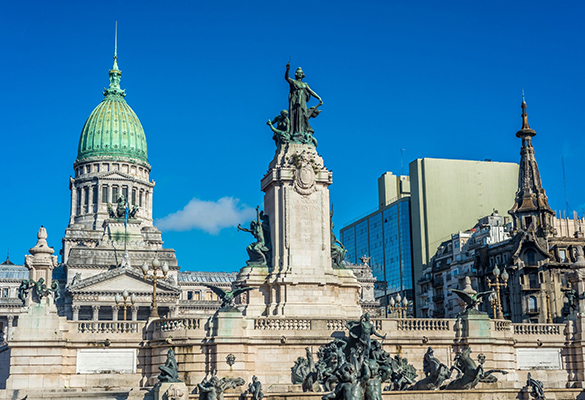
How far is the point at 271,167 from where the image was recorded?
44.9 m

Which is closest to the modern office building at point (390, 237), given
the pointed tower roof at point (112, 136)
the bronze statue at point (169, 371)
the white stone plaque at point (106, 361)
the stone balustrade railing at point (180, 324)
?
the pointed tower roof at point (112, 136)

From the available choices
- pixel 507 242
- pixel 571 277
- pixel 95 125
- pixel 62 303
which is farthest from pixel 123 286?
pixel 571 277

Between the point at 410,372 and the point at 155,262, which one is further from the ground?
the point at 155,262

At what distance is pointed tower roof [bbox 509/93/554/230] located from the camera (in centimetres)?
9812

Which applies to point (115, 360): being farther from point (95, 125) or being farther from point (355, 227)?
point (355, 227)

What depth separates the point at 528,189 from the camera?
329ft

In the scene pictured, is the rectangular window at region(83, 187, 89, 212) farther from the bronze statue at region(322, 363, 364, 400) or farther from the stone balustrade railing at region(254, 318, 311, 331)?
the bronze statue at region(322, 363, 364, 400)

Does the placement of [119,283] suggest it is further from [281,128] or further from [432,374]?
[432,374]

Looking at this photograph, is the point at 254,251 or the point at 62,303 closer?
the point at 254,251

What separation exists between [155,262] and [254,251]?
559 centimetres

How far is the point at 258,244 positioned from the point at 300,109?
8608 mm

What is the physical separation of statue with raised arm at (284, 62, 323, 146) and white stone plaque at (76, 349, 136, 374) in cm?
1595

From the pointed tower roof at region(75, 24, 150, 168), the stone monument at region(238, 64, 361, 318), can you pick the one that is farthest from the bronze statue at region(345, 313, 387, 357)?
the pointed tower roof at region(75, 24, 150, 168)

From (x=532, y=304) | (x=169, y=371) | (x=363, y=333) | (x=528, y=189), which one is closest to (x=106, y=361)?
(x=169, y=371)
